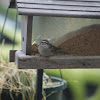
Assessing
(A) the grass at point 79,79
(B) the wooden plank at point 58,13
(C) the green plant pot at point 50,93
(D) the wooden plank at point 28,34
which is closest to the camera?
(B) the wooden plank at point 58,13

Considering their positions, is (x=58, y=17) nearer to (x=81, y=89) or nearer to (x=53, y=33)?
(x=53, y=33)

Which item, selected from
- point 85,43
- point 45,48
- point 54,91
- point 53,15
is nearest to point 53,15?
point 53,15

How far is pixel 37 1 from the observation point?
1989mm

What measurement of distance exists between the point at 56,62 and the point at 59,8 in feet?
1.06

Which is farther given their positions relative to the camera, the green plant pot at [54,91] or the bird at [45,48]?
the green plant pot at [54,91]

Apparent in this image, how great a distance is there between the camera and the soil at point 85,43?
82.0 inches

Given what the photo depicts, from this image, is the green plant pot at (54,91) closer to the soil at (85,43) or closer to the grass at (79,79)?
the grass at (79,79)

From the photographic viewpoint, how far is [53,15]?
188 cm

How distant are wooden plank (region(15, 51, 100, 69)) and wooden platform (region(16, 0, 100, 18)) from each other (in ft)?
0.88

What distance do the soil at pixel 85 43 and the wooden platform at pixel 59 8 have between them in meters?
0.17

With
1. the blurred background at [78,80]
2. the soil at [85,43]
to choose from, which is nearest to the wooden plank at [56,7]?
the soil at [85,43]

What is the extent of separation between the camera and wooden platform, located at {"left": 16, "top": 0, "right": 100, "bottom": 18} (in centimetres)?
186

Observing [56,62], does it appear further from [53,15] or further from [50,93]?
[50,93]

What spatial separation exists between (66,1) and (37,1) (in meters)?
0.19
